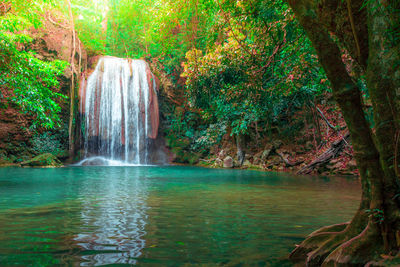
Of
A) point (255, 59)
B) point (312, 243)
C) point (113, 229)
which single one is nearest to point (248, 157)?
point (255, 59)

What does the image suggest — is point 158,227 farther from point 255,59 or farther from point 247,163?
point 247,163

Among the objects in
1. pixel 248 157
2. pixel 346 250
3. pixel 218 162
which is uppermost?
pixel 248 157

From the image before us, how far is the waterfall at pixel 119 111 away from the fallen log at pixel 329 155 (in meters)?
13.5

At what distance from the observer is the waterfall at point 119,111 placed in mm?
22234

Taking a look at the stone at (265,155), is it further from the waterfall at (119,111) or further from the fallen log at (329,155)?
the waterfall at (119,111)

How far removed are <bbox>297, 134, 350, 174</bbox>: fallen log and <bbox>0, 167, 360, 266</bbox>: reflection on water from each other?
275 inches

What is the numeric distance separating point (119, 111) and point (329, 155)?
1605 cm

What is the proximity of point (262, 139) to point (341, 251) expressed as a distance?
58.8ft

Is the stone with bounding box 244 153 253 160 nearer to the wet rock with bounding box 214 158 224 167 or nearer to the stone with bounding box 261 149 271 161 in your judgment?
the stone with bounding box 261 149 271 161

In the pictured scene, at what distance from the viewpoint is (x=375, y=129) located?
2229 mm

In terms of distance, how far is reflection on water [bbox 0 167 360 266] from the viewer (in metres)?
2.69

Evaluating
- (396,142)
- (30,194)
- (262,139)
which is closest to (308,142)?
(262,139)

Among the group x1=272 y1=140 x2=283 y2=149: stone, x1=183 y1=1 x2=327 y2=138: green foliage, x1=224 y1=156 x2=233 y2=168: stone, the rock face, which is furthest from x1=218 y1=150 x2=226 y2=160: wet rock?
the rock face

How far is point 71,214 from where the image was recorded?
4516 mm
